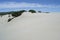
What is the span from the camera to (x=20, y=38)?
6.52 m

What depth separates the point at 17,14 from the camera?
1561 cm

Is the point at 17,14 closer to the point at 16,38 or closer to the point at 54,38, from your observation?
the point at 16,38

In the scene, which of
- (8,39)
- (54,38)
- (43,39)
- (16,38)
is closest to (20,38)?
(16,38)

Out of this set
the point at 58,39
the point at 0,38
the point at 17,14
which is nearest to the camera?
the point at 58,39

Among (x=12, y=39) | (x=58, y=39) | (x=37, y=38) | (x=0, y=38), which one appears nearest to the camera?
(x=58, y=39)

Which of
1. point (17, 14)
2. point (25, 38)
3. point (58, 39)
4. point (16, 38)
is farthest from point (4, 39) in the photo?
point (17, 14)

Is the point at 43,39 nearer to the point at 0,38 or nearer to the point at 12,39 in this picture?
the point at 12,39

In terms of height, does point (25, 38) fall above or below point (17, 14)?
below

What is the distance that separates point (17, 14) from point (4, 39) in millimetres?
8895

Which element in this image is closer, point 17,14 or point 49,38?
point 49,38

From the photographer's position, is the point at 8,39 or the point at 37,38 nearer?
the point at 37,38

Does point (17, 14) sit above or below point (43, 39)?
above

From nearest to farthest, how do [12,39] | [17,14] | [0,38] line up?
[12,39] < [0,38] < [17,14]

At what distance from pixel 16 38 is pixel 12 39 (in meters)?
0.23
